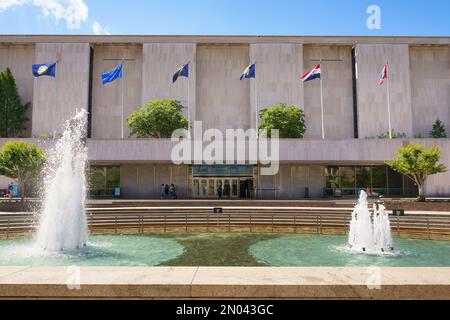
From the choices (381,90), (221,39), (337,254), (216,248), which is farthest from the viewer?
(221,39)

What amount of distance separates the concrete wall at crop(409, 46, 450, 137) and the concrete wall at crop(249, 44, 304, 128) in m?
15.1

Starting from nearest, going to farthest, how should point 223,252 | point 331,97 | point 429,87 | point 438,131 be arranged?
point 223,252 < point 438,131 < point 331,97 < point 429,87

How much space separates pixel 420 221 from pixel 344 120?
31.4 metres

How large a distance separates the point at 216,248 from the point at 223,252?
0.65 metres

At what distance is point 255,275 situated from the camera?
421cm

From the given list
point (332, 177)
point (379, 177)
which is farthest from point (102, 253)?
point (379, 177)

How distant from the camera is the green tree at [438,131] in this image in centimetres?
4178

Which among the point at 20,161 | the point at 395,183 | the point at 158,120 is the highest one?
the point at 158,120

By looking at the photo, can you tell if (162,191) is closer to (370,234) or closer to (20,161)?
(20,161)

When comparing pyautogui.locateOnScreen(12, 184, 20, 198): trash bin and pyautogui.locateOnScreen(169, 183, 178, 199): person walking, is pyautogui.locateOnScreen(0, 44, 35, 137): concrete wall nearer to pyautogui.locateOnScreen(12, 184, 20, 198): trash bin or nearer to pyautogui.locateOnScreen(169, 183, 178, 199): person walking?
pyautogui.locateOnScreen(12, 184, 20, 198): trash bin

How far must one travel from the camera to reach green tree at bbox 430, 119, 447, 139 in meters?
41.8

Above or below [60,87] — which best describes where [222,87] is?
above

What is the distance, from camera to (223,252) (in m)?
9.95
